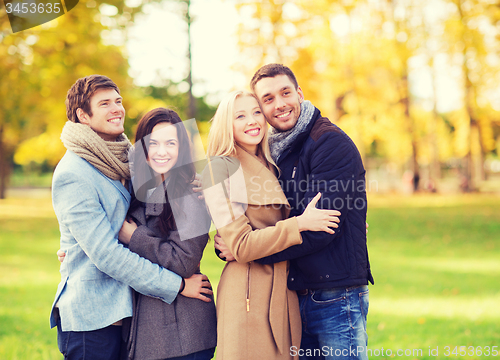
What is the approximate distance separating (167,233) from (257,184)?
669 mm

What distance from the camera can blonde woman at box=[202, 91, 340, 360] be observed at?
283 centimetres

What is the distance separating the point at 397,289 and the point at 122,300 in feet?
22.3

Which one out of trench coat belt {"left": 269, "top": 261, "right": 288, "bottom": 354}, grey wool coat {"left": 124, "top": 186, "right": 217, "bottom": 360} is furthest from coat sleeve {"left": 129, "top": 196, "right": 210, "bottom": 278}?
trench coat belt {"left": 269, "top": 261, "right": 288, "bottom": 354}

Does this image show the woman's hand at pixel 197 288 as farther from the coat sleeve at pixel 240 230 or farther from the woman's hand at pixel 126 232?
the woman's hand at pixel 126 232

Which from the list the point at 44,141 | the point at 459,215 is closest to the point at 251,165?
the point at 459,215

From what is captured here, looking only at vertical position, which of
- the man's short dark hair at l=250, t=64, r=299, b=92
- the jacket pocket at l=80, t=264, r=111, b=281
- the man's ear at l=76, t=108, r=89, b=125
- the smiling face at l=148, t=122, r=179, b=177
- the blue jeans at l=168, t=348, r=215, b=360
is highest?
the man's short dark hair at l=250, t=64, r=299, b=92

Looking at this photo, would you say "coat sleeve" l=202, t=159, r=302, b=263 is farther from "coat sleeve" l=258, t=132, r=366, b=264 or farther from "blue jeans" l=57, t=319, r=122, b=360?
"blue jeans" l=57, t=319, r=122, b=360

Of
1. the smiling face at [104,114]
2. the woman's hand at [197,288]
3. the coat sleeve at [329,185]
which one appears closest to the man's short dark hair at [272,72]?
the coat sleeve at [329,185]

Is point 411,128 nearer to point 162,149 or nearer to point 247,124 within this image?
point 247,124

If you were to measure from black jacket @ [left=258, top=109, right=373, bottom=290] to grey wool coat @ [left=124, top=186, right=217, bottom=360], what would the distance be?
48 cm

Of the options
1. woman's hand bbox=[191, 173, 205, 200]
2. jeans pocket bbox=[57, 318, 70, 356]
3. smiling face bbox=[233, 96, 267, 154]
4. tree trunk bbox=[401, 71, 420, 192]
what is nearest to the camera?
jeans pocket bbox=[57, 318, 70, 356]

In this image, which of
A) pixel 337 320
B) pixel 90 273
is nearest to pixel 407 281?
pixel 337 320

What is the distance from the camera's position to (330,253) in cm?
297

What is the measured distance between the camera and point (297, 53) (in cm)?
1791
